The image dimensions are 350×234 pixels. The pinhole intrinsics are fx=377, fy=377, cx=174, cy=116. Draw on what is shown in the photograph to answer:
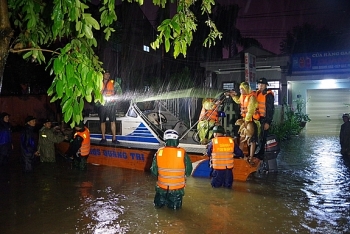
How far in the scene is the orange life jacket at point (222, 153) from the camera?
7.97m

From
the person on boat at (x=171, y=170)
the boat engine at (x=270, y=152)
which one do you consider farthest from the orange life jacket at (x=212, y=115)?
the person on boat at (x=171, y=170)

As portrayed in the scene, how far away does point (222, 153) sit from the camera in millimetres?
8016

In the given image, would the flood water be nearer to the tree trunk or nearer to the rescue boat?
the rescue boat

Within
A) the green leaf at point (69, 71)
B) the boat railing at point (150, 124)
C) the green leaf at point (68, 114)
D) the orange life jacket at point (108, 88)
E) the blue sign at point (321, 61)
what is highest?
the blue sign at point (321, 61)

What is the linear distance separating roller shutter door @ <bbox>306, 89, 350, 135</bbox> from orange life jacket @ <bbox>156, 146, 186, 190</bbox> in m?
17.0

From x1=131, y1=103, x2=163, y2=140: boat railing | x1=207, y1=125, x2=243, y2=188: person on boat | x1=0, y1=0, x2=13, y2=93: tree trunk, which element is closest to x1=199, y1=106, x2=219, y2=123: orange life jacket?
x1=131, y1=103, x2=163, y2=140: boat railing

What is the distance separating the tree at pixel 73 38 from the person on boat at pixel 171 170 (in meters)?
2.63

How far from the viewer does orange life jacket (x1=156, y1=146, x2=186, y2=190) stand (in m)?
6.47

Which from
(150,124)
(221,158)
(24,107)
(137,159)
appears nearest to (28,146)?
(137,159)

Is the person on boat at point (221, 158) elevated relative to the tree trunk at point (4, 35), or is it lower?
lower

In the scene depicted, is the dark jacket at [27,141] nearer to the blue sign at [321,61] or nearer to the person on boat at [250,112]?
the person on boat at [250,112]

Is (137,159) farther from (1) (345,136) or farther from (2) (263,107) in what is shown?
(1) (345,136)

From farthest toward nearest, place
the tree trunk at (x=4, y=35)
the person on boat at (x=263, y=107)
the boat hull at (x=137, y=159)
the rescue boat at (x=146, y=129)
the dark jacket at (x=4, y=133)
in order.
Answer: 1. the dark jacket at (x=4, y=133)
2. the rescue boat at (x=146, y=129)
3. the person on boat at (x=263, y=107)
4. the boat hull at (x=137, y=159)
5. the tree trunk at (x=4, y=35)

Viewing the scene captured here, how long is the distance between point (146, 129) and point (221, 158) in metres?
3.35
